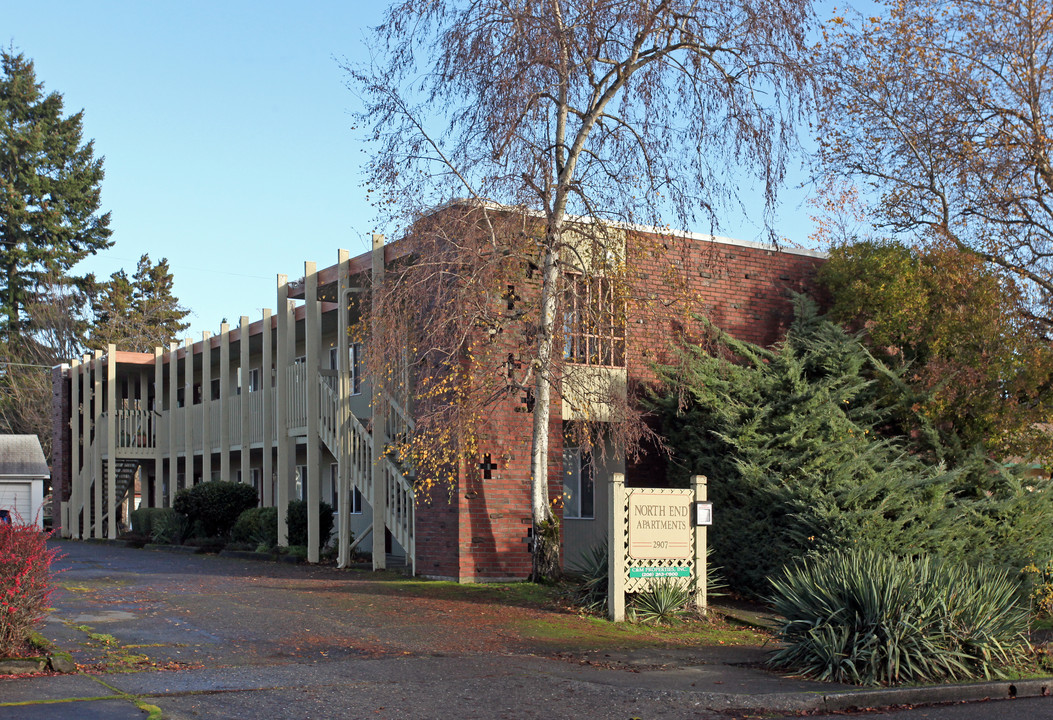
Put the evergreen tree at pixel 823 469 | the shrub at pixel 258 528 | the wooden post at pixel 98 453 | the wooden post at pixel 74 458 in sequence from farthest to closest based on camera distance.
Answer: the wooden post at pixel 74 458
the wooden post at pixel 98 453
the shrub at pixel 258 528
the evergreen tree at pixel 823 469

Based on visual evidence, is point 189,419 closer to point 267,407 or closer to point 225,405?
point 225,405

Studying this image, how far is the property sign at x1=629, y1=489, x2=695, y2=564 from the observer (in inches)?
544

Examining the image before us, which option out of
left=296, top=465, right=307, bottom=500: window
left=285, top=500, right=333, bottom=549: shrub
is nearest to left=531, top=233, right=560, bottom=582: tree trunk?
left=285, top=500, right=333, bottom=549: shrub

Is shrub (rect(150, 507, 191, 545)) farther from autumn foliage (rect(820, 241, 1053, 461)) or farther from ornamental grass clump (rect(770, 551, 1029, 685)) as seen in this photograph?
ornamental grass clump (rect(770, 551, 1029, 685))

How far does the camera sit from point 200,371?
3588 centimetres

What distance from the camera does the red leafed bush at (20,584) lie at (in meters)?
9.04

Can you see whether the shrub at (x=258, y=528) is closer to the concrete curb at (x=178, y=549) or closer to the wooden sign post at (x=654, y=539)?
the concrete curb at (x=178, y=549)

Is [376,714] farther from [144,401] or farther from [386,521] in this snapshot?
[144,401]

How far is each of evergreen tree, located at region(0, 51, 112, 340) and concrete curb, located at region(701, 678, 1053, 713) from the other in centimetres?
5500

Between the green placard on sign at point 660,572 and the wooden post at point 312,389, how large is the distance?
9253 mm

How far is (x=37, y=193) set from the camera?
5834 centimetres

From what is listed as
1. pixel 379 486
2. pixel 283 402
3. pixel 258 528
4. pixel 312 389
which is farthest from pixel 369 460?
pixel 258 528

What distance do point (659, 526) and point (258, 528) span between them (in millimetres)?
12726

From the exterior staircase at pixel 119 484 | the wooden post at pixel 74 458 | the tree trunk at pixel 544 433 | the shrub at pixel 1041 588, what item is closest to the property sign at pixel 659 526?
the tree trunk at pixel 544 433
